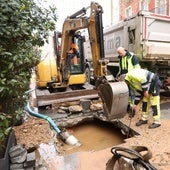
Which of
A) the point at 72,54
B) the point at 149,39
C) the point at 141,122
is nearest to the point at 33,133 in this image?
the point at 141,122

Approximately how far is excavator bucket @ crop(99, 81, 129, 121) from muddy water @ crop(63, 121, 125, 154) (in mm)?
792

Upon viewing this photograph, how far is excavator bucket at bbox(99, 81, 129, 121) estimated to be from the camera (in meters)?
4.82

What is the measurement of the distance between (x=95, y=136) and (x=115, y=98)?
147 centimetres

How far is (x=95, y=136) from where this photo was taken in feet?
19.2

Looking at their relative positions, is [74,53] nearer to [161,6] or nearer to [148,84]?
[148,84]

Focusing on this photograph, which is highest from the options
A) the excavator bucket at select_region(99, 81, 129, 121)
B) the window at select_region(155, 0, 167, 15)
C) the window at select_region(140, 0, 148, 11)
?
the window at select_region(140, 0, 148, 11)

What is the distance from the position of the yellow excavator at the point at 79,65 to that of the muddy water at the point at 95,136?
0.78m

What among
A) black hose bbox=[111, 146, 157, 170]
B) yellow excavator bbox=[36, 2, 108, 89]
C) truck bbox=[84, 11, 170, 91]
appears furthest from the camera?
truck bbox=[84, 11, 170, 91]

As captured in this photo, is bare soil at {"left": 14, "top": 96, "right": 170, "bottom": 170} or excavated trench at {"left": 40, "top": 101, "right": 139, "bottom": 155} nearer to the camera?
bare soil at {"left": 14, "top": 96, "right": 170, "bottom": 170}

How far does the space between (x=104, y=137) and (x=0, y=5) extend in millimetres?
4133

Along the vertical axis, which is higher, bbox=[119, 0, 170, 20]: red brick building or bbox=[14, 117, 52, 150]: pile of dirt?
bbox=[119, 0, 170, 20]: red brick building

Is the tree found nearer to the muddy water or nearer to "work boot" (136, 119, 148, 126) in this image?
the muddy water

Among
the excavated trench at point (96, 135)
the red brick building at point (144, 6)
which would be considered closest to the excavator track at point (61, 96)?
the excavated trench at point (96, 135)

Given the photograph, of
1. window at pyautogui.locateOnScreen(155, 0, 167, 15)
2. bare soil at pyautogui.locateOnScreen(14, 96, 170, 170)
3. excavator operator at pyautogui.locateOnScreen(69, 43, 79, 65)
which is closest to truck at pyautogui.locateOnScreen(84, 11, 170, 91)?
excavator operator at pyautogui.locateOnScreen(69, 43, 79, 65)
